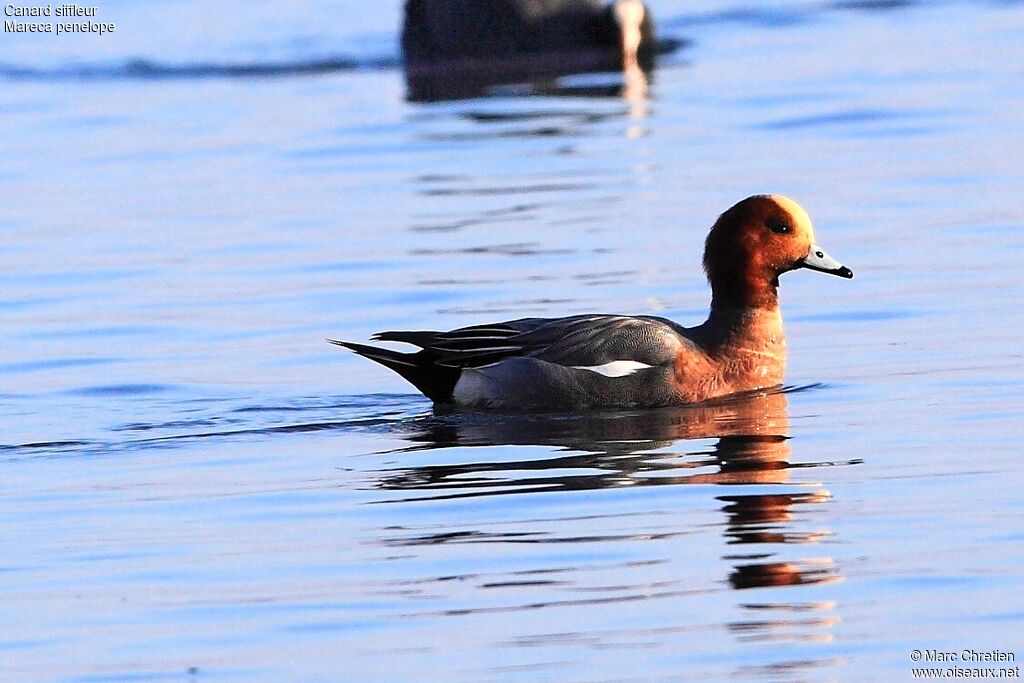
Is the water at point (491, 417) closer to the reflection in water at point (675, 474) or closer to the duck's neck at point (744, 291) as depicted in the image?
the reflection in water at point (675, 474)

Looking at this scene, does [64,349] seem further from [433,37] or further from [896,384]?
[433,37]

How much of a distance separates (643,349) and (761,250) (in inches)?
33.1

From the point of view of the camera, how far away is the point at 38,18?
2738 cm

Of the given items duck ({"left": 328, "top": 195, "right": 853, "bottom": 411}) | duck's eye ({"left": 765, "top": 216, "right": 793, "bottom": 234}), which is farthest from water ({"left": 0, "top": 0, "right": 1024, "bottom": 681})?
duck's eye ({"left": 765, "top": 216, "right": 793, "bottom": 234})

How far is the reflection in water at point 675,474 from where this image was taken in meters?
6.58

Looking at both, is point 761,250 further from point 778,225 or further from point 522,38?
point 522,38

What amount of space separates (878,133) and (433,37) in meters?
5.75

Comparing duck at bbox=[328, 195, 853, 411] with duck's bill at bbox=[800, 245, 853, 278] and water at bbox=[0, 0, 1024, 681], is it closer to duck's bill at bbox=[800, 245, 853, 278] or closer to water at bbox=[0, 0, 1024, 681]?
duck's bill at bbox=[800, 245, 853, 278]

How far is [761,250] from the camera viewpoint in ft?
33.1

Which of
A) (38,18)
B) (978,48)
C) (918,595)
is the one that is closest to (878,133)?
(978,48)

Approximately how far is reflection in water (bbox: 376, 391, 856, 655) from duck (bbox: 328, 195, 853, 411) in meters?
0.11

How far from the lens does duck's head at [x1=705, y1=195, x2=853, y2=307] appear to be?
10.1 m

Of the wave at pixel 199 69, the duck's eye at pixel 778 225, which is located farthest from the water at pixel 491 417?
the wave at pixel 199 69

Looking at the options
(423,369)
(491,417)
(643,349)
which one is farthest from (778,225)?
(423,369)
